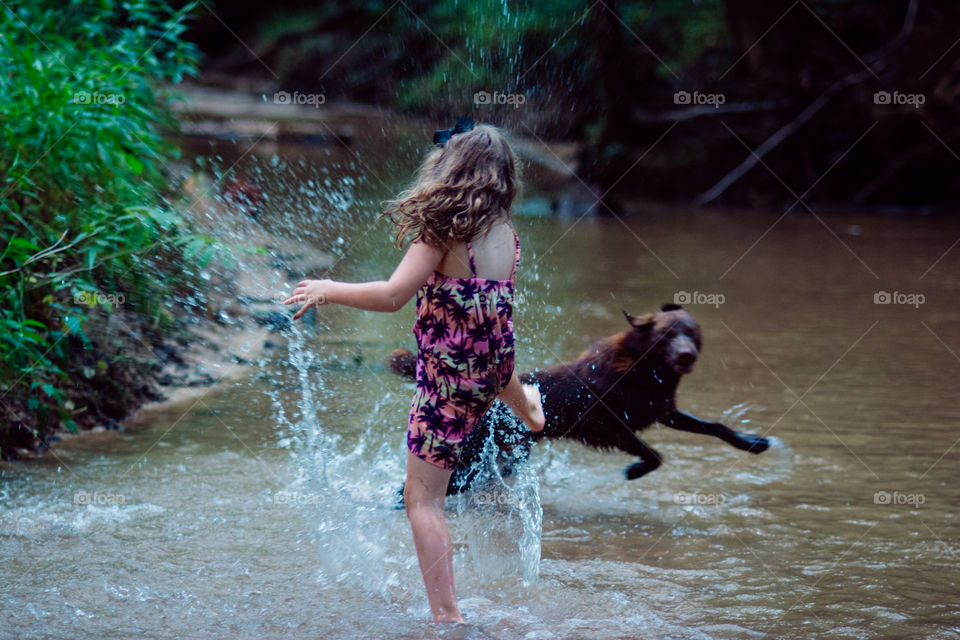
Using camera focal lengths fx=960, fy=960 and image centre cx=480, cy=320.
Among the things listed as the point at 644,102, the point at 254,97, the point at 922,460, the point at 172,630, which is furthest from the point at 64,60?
the point at 254,97

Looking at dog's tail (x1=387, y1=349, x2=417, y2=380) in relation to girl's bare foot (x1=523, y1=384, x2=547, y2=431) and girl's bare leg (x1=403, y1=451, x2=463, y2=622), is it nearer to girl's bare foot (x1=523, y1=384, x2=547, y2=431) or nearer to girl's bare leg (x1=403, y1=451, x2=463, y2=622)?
girl's bare foot (x1=523, y1=384, x2=547, y2=431)

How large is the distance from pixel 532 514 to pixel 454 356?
124 cm

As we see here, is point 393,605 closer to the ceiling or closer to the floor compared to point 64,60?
closer to the floor

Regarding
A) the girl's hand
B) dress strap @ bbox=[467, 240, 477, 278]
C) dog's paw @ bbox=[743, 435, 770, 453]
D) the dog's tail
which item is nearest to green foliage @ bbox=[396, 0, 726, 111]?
dog's paw @ bbox=[743, 435, 770, 453]

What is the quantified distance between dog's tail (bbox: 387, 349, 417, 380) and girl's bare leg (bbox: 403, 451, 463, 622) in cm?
129

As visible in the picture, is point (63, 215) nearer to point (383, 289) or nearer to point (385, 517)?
point (385, 517)

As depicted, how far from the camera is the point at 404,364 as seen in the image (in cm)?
424

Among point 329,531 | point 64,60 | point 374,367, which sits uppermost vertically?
point 64,60

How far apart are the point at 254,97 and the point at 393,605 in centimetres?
1892

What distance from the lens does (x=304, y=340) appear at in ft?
20.0

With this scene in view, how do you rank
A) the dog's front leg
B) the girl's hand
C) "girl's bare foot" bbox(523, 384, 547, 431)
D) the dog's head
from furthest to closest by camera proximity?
the dog's front leg
the dog's head
"girl's bare foot" bbox(523, 384, 547, 431)
the girl's hand

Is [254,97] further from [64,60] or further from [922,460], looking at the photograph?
[922,460]

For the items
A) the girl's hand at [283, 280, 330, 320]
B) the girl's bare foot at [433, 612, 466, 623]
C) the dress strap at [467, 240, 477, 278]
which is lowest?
the girl's bare foot at [433, 612, 466, 623]

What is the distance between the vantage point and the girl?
282 centimetres
